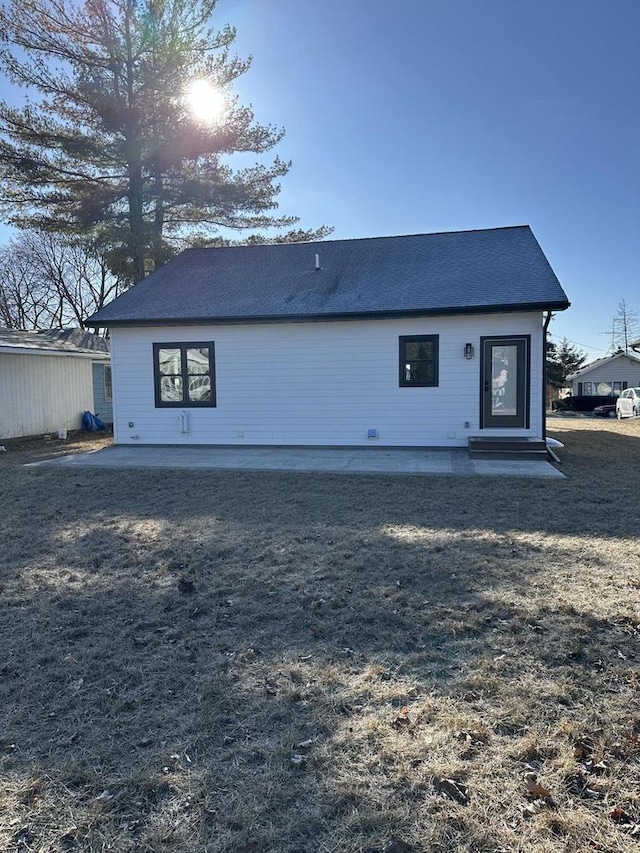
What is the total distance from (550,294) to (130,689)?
966 cm

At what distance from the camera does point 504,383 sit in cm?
1077

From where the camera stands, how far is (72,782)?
204 centimetres

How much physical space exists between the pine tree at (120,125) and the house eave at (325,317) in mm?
6026

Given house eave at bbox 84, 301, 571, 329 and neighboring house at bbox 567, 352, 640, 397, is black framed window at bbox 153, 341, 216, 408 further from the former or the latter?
neighboring house at bbox 567, 352, 640, 397

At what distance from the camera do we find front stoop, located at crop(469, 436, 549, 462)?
9859 millimetres

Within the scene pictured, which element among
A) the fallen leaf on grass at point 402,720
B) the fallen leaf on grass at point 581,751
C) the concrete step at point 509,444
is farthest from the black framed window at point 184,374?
the fallen leaf on grass at point 581,751

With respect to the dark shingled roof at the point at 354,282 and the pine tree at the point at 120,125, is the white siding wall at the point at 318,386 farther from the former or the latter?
the pine tree at the point at 120,125

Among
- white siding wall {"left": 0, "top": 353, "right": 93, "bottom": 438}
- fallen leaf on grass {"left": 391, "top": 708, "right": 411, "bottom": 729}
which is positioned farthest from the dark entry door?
white siding wall {"left": 0, "top": 353, "right": 93, "bottom": 438}

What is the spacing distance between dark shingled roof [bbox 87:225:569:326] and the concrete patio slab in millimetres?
2727

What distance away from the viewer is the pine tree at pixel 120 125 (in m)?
15.0

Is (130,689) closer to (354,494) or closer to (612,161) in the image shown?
(354,494)

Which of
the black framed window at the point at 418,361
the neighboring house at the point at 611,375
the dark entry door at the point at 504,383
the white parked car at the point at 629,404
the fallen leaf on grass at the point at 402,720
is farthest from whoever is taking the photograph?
the neighboring house at the point at 611,375

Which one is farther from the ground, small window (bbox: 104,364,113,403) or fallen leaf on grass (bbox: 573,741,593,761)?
small window (bbox: 104,364,113,403)

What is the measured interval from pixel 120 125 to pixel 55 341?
672 centimetres
